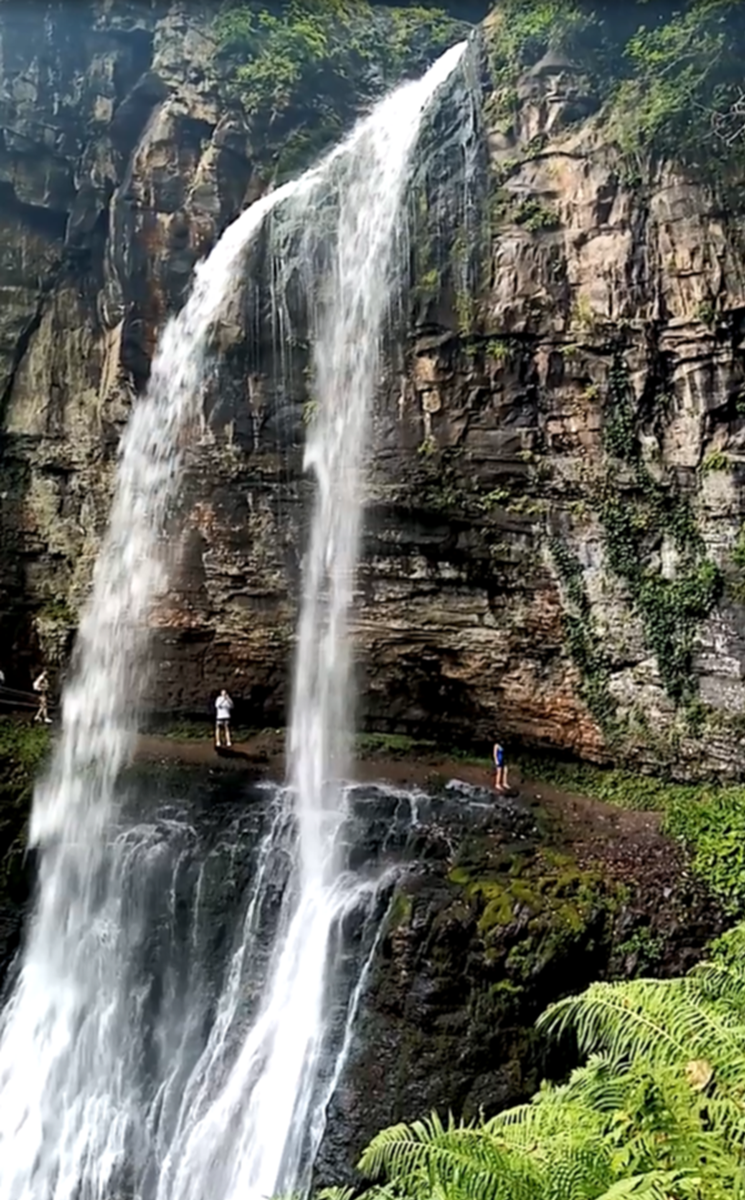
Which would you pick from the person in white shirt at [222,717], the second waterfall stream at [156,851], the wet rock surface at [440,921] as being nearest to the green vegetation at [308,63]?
the second waterfall stream at [156,851]

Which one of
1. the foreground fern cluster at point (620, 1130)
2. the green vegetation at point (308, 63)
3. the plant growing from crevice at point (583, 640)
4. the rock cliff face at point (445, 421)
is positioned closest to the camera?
the foreground fern cluster at point (620, 1130)

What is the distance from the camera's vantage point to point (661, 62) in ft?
31.3

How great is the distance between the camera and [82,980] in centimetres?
914

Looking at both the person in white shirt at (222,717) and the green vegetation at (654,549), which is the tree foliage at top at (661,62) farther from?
the person in white shirt at (222,717)

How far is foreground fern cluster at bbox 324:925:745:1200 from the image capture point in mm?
2732

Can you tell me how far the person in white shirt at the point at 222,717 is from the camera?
12039mm

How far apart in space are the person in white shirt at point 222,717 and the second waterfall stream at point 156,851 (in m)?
0.97

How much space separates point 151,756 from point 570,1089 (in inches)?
362

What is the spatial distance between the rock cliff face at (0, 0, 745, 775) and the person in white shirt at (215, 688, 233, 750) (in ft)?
1.74

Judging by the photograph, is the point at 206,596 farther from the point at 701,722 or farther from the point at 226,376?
the point at 701,722

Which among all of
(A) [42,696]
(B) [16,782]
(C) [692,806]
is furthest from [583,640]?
(A) [42,696]

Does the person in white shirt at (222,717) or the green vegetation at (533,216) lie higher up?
the green vegetation at (533,216)

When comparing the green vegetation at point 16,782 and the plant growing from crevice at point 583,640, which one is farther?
the plant growing from crevice at point 583,640

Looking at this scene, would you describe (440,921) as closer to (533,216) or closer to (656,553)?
(656,553)
